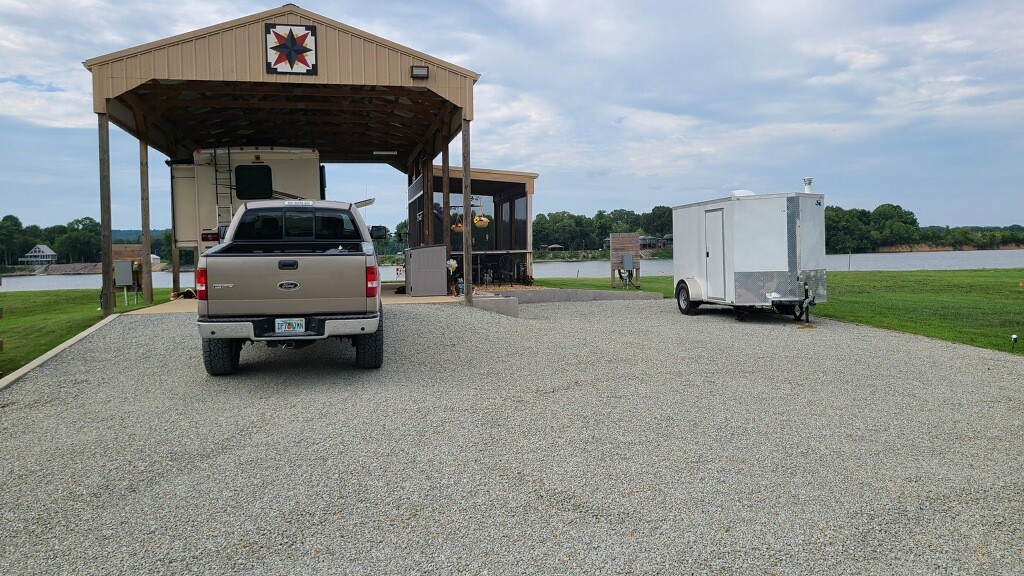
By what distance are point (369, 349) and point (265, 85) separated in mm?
7772

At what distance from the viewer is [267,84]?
13.2 meters

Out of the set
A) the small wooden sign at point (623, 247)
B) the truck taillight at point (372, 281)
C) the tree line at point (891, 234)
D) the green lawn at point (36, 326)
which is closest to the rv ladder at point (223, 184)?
the green lawn at point (36, 326)

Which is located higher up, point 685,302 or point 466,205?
point 466,205

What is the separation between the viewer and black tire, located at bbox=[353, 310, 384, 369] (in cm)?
770

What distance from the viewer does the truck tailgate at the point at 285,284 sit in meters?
6.78

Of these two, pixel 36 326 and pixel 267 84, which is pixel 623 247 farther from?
pixel 36 326

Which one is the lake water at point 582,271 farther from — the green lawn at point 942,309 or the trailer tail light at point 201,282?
the trailer tail light at point 201,282

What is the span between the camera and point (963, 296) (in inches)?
768

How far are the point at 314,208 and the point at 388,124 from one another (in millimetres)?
9891

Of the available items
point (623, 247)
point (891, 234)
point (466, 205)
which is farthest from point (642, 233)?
point (466, 205)

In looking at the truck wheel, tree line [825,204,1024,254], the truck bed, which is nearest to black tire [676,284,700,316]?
the truck bed

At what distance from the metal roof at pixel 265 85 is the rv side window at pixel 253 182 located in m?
1.36

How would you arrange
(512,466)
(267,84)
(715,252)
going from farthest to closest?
1. (715,252)
2. (267,84)
3. (512,466)

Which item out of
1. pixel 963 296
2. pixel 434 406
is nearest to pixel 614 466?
pixel 434 406
